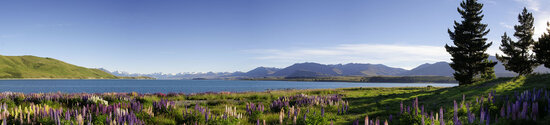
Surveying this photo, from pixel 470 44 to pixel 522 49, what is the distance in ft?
50.4

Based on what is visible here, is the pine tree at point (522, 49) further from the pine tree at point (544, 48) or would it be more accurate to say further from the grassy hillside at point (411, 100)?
the grassy hillside at point (411, 100)

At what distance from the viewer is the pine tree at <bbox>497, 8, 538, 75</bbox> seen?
48062mm

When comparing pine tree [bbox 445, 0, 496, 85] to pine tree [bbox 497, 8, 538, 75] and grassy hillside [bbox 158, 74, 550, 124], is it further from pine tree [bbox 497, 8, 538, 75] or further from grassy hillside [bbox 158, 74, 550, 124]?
grassy hillside [bbox 158, 74, 550, 124]

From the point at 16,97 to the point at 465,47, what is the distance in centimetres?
5149

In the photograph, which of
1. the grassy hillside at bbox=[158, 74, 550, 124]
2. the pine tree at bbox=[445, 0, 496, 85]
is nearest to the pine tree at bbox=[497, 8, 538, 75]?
the pine tree at bbox=[445, 0, 496, 85]

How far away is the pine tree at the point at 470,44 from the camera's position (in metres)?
42.6

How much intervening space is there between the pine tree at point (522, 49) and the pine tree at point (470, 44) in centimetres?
1000

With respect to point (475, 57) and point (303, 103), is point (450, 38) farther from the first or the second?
point (303, 103)

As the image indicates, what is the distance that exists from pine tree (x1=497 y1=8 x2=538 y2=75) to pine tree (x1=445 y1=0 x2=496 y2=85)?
10003 millimetres

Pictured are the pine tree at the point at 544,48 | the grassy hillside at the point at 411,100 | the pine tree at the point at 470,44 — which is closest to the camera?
the grassy hillside at the point at 411,100

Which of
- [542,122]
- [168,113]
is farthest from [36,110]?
[542,122]

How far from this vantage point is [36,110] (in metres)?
6.48

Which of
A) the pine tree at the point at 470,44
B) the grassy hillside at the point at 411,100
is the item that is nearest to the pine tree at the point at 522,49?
the pine tree at the point at 470,44

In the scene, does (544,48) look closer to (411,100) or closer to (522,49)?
(522,49)
